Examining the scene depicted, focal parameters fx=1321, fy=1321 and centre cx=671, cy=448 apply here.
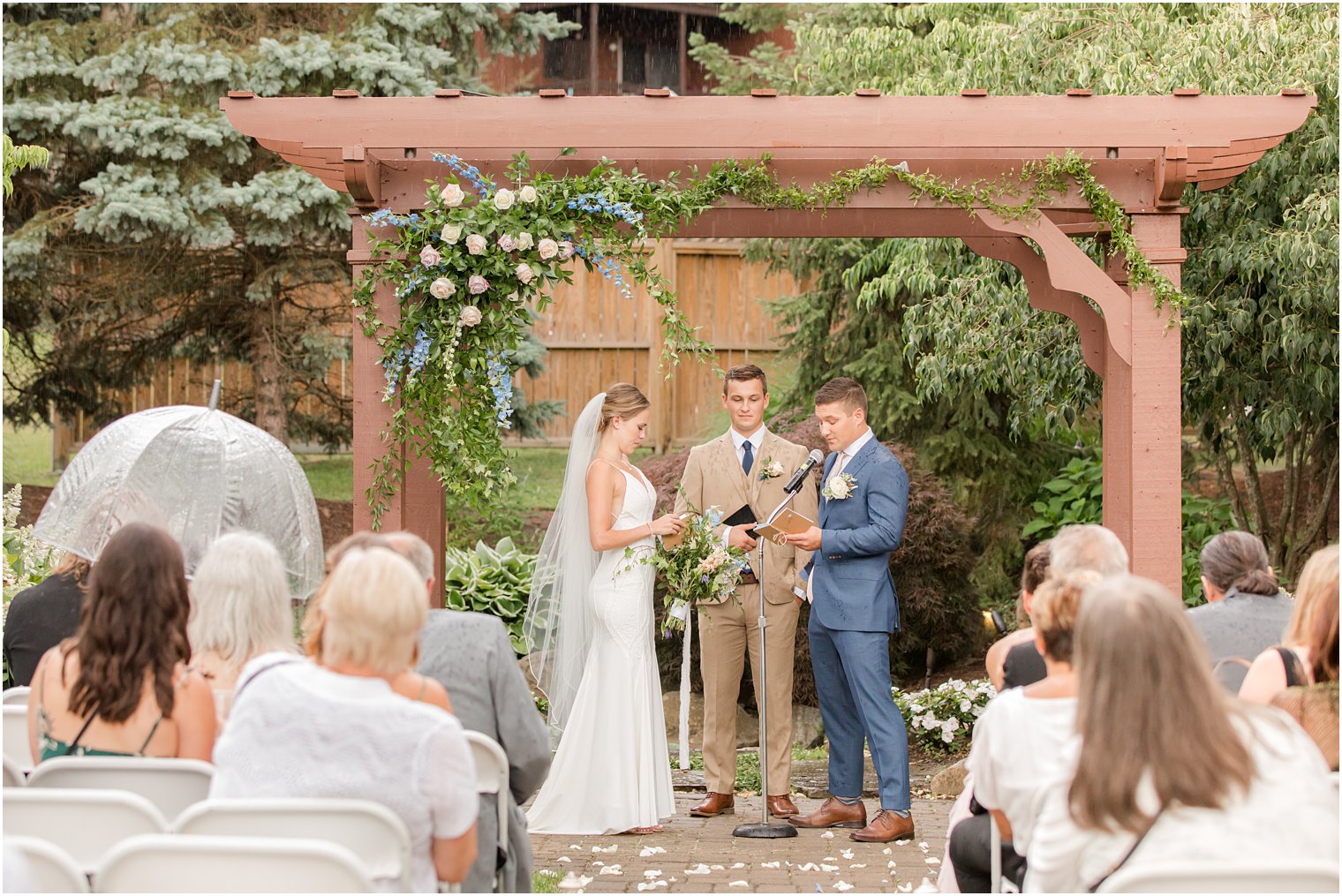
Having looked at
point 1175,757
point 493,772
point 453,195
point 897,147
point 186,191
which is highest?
point 186,191

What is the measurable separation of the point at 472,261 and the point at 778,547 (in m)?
1.85

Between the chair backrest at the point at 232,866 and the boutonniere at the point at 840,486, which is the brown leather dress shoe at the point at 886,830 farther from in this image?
the chair backrest at the point at 232,866

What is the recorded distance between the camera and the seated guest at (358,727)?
277 centimetres

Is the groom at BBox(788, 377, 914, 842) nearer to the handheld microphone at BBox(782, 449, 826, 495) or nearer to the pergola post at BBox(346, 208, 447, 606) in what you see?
the handheld microphone at BBox(782, 449, 826, 495)

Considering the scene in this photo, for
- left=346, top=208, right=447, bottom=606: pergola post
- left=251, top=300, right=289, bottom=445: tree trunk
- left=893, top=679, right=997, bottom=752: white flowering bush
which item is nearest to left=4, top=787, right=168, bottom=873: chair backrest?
left=346, top=208, right=447, bottom=606: pergola post

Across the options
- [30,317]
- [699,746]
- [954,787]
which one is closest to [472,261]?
[954,787]

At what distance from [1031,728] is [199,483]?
A: 113 inches

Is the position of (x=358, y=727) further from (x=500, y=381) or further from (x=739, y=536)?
(x=739, y=536)

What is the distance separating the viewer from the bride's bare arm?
5.71 metres

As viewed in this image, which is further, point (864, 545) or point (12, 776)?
point (864, 545)

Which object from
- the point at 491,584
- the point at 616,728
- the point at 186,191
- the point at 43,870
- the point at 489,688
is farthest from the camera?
the point at 186,191

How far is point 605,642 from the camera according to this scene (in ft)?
19.0

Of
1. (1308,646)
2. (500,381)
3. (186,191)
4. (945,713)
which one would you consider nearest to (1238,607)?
(1308,646)

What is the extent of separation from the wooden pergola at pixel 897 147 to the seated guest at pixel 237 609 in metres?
2.23
